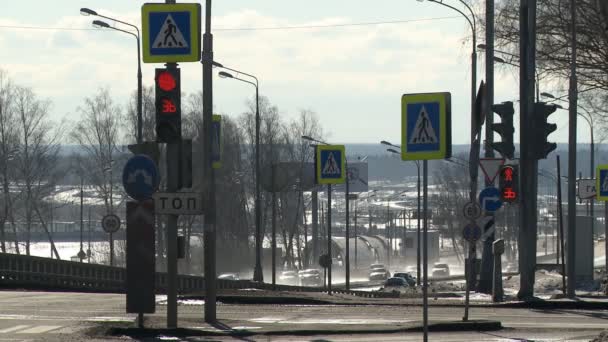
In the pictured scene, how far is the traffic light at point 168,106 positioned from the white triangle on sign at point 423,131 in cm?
425

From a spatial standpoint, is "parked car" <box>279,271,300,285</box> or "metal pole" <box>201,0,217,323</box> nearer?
"metal pole" <box>201,0,217,323</box>

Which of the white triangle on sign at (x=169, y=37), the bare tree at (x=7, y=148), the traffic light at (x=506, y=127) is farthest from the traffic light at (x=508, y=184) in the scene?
the bare tree at (x=7, y=148)

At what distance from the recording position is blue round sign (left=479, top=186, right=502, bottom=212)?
26.6 meters

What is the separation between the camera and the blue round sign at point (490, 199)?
26608mm

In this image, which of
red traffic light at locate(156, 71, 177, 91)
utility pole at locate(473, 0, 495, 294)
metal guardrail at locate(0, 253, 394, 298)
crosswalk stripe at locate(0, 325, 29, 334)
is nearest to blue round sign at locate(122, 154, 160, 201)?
red traffic light at locate(156, 71, 177, 91)

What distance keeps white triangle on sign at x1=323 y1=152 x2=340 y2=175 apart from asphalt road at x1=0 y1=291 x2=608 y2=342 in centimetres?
1466

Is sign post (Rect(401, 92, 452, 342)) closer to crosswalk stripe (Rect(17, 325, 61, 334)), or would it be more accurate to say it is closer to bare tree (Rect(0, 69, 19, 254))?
crosswalk stripe (Rect(17, 325, 61, 334))

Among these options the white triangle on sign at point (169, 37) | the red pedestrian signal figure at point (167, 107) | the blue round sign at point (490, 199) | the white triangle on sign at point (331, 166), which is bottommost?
the blue round sign at point (490, 199)

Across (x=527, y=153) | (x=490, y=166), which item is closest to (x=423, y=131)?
(x=490, y=166)

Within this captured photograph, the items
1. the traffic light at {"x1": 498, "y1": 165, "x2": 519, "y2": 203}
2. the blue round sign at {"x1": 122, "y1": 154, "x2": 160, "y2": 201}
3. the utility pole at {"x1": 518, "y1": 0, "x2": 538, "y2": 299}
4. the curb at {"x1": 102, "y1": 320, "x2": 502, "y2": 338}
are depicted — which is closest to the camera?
the blue round sign at {"x1": 122, "y1": 154, "x2": 160, "y2": 201}

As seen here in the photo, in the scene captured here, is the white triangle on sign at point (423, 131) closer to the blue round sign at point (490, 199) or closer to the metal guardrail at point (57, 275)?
the blue round sign at point (490, 199)

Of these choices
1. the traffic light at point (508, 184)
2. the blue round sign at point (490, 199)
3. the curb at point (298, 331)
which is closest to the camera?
the curb at point (298, 331)

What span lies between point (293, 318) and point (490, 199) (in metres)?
6.26

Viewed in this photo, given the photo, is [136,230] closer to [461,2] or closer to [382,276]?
[461,2]
